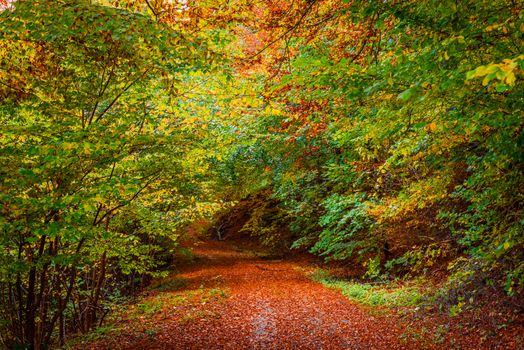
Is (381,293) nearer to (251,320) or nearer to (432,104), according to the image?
(251,320)

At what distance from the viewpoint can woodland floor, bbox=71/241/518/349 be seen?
305 inches

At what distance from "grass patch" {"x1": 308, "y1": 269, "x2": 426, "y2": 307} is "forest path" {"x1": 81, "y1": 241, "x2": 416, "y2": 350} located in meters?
0.44

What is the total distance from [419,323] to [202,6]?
756 centimetres

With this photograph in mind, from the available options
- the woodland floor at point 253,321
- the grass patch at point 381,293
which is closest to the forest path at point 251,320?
the woodland floor at point 253,321

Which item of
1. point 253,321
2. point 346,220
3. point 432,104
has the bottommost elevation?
point 253,321

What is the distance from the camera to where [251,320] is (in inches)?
381

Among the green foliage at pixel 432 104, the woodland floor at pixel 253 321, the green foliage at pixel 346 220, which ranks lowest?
the woodland floor at pixel 253 321

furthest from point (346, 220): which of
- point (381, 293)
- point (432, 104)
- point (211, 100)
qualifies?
point (432, 104)

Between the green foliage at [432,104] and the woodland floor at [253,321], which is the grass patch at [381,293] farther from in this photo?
the green foliage at [432,104]

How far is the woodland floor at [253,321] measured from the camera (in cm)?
774

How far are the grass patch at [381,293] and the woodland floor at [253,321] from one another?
1.28ft

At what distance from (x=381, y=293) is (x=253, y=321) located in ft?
12.8

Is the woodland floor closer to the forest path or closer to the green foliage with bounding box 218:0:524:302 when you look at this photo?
the forest path

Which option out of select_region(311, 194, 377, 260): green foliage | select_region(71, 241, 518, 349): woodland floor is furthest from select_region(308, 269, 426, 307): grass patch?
select_region(311, 194, 377, 260): green foliage
